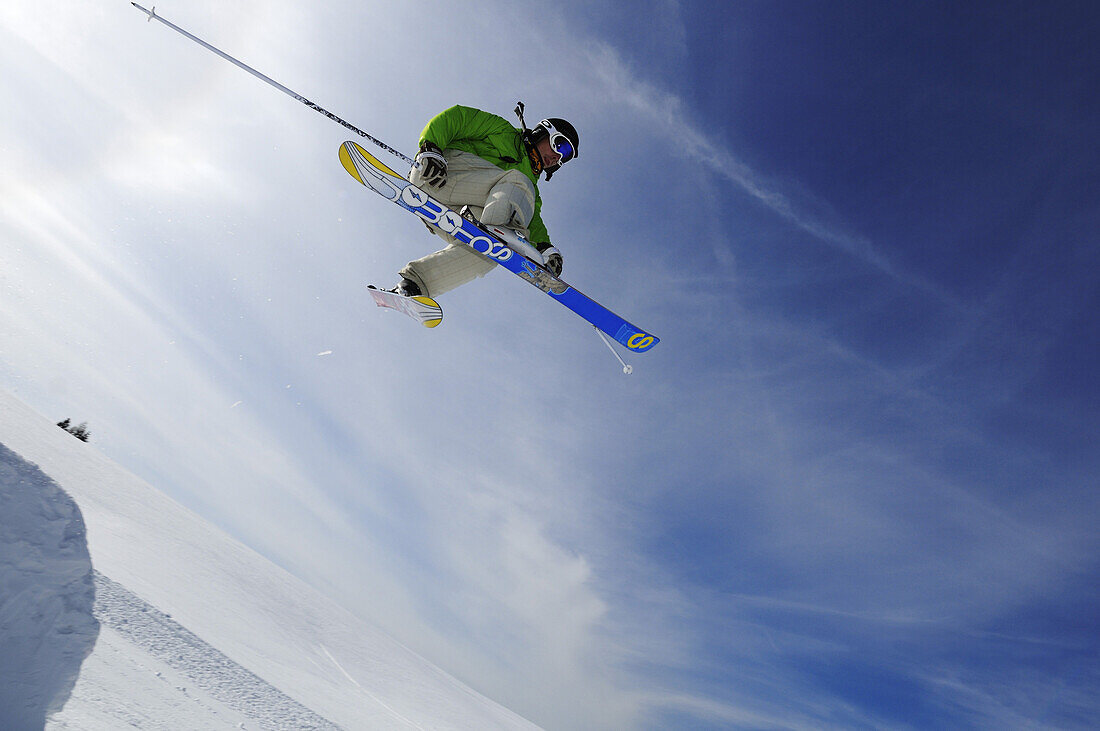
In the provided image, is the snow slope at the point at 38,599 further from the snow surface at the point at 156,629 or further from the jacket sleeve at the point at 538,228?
the jacket sleeve at the point at 538,228

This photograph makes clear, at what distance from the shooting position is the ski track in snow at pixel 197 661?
244 cm

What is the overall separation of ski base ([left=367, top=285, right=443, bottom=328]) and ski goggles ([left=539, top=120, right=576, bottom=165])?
238 centimetres

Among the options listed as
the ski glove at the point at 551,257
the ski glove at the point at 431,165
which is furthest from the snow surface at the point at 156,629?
the ski glove at the point at 551,257

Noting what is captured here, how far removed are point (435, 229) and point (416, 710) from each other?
4.62 meters

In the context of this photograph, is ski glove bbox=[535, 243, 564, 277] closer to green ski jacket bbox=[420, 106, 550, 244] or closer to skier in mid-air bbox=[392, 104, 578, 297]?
skier in mid-air bbox=[392, 104, 578, 297]

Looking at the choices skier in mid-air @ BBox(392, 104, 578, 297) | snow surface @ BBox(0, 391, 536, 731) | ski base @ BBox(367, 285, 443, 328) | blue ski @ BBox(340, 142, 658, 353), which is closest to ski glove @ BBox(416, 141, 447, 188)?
skier in mid-air @ BBox(392, 104, 578, 297)

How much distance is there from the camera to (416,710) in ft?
12.9

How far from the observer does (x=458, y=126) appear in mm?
5918

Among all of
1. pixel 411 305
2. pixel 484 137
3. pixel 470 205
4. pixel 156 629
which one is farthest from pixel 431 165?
pixel 156 629

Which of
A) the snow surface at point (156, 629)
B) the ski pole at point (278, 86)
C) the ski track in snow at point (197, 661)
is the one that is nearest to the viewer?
the snow surface at point (156, 629)

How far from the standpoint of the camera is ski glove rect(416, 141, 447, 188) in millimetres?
5492

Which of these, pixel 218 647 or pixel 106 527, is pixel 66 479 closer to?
pixel 106 527

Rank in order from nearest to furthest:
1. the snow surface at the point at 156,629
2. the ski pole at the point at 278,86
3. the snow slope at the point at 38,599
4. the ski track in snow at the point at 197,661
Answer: the snow slope at the point at 38,599 < the snow surface at the point at 156,629 < the ski track in snow at the point at 197,661 < the ski pole at the point at 278,86

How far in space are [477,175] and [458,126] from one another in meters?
0.59
